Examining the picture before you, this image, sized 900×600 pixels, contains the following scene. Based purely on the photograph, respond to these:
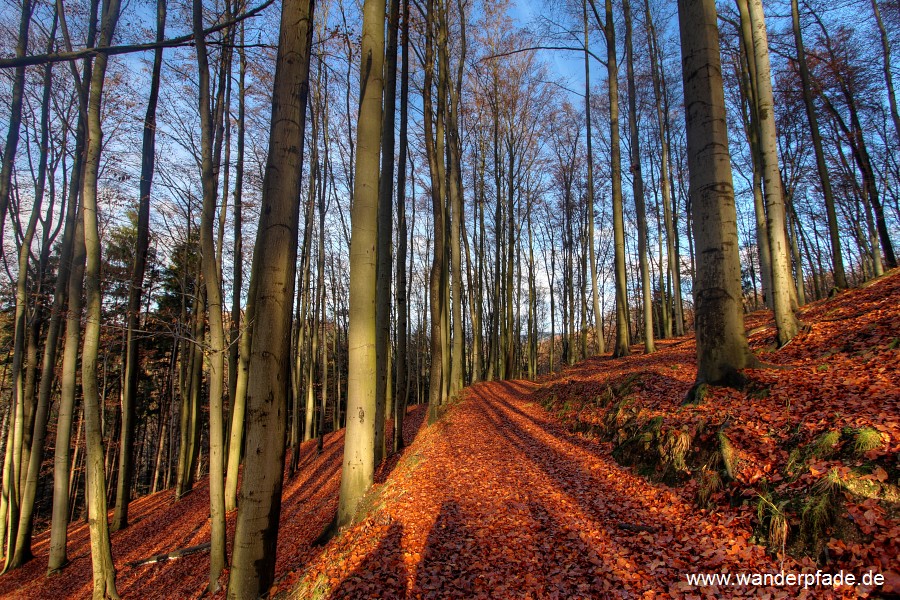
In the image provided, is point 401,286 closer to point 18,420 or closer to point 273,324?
point 273,324

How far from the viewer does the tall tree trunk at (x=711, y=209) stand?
5039mm

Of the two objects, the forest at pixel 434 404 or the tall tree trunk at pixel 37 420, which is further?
the tall tree trunk at pixel 37 420

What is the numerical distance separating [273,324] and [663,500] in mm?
4170

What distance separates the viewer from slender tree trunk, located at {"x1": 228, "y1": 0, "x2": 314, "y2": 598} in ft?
11.2

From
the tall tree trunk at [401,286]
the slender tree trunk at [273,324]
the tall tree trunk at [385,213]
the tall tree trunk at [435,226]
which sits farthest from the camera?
the tall tree trunk at [435,226]

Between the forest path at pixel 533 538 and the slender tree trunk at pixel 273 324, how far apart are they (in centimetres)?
64

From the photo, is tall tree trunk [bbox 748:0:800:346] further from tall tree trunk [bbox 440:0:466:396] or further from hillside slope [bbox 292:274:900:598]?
tall tree trunk [bbox 440:0:466:396]

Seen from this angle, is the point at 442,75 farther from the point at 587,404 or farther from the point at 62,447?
the point at 62,447

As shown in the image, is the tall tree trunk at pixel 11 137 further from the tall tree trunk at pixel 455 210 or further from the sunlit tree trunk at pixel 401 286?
the tall tree trunk at pixel 455 210

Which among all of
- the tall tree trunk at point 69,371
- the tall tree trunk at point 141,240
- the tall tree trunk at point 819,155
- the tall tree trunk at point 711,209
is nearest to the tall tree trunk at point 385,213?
the tall tree trunk at point 141,240

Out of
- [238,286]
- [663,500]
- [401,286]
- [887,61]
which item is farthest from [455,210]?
[887,61]

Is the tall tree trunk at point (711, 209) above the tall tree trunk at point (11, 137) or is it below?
below

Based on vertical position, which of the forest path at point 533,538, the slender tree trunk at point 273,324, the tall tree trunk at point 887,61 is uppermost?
the tall tree trunk at point 887,61

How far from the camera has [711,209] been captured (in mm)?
5164
